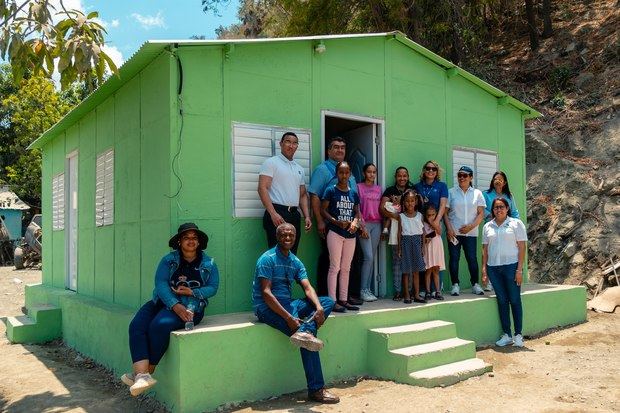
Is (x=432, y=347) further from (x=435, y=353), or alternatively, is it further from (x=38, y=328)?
(x=38, y=328)

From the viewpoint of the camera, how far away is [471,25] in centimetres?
1648

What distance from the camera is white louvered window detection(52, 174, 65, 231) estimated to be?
9.76 metres

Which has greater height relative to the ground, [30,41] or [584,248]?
[30,41]

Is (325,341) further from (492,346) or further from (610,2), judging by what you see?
(610,2)

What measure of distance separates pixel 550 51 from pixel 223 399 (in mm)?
16388

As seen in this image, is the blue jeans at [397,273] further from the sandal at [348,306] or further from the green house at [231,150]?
the sandal at [348,306]

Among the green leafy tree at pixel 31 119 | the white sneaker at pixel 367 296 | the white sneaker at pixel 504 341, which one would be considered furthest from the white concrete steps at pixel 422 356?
the green leafy tree at pixel 31 119

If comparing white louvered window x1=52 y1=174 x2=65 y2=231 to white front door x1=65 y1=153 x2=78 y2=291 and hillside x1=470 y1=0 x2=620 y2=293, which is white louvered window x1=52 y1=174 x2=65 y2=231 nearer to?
white front door x1=65 y1=153 x2=78 y2=291

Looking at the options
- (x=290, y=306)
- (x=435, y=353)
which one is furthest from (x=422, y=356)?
(x=290, y=306)

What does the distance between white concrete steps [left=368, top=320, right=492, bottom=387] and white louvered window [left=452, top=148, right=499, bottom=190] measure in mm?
2972

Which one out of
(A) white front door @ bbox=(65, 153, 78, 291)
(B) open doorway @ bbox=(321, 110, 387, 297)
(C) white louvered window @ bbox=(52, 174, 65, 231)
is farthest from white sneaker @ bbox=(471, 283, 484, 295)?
(C) white louvered window @ bbox=(52, 174, 65, 231)

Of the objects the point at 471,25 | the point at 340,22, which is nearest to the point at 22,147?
the point at 340,22

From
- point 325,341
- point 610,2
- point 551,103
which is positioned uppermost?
point 610,2

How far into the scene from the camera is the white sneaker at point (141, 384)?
4480 millimetres
